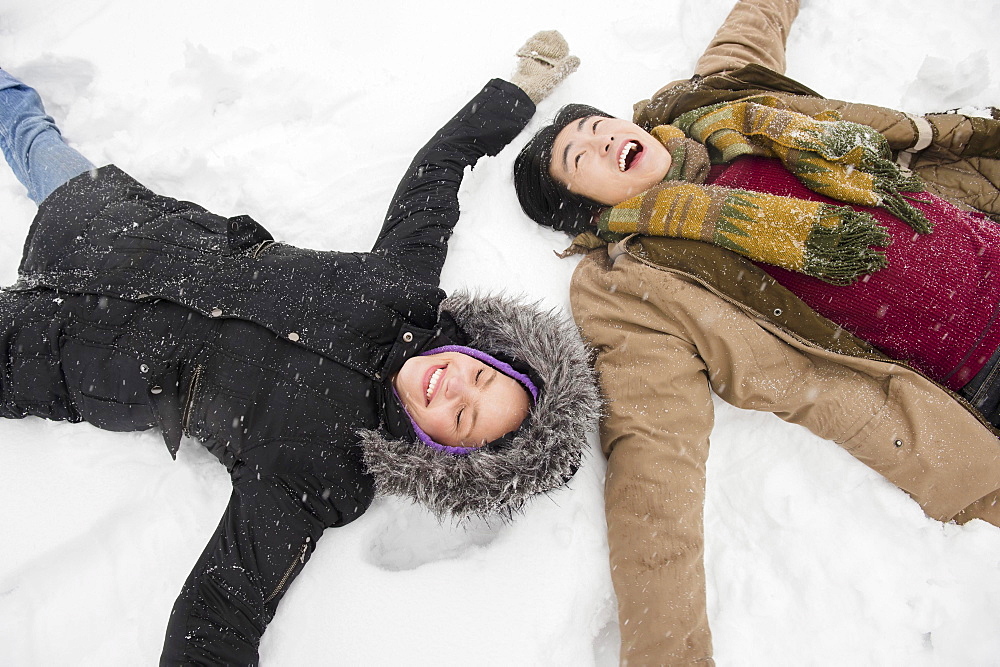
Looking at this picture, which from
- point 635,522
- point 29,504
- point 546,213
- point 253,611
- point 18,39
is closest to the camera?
point 253,611

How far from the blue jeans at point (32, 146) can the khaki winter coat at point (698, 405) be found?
285cm

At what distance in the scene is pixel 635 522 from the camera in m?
2.38

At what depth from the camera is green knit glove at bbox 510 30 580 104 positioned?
3.36 m

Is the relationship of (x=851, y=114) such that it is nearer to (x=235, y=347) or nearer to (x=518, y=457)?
(x=518, y=457)

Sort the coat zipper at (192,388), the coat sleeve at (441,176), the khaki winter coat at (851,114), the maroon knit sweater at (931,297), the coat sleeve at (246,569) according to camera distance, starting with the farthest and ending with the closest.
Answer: the khaki winter coat at (851,114)
the coat sleeve at (441,176)
the maroon knit sweater at (931,297)
the coat zipper at (192,388)
the coat sleeve at (246,569)

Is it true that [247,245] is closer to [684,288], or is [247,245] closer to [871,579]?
[684,288]

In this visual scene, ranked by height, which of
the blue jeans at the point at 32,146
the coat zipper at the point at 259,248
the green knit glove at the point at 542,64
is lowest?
the coat zipper at the point at 259,248

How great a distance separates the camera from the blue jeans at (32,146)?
9.44ft

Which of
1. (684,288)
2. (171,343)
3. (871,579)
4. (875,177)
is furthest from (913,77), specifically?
(171,343)

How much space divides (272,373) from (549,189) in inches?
69.2

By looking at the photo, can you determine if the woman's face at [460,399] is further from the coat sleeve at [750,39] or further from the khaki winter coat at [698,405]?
the coat sleeve at [750,39]

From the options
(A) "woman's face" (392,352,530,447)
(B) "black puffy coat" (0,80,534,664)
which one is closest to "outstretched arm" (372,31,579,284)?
(B) "black puffy coat" (0,80,534,664)

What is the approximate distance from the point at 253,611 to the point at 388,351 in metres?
1.16

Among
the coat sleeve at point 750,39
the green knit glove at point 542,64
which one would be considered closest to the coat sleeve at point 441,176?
the green knit glove at point 542,64
